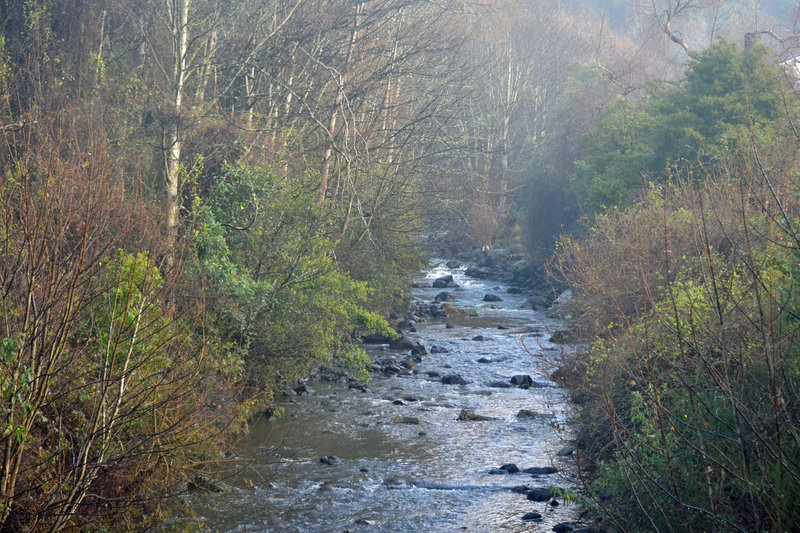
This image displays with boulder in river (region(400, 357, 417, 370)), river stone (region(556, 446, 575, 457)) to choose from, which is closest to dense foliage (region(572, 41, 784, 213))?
boulder in river (region(400, 357, 417, 370))

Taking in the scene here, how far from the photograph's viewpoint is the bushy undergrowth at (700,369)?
451 centimetres

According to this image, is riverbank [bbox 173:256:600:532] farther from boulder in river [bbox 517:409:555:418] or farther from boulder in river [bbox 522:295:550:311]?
boulder in river [bbox 522:295:550:311]

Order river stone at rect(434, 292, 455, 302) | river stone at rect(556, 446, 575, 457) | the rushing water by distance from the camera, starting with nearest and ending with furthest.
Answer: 1. the rushing water
2. river stone at rect(556, 446, 575, 457)
3. river stone at rect(434, 292, 455, 302)

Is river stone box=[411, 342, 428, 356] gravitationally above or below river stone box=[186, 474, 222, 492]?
above

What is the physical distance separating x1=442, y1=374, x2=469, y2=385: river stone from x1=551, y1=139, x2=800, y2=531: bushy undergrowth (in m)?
3.63

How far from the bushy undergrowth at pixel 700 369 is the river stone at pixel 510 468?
1.11 m

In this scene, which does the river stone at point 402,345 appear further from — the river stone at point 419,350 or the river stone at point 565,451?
the river stone at point 565,451

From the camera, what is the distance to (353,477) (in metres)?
11.2

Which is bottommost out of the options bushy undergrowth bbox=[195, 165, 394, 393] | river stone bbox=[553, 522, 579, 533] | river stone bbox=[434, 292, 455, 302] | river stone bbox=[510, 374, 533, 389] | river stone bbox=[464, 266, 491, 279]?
river stone bbox=[553, 522, 579, 533]

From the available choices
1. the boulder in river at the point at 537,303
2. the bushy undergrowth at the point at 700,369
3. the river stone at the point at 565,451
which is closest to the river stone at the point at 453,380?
the bushy undergrowth at the point at 700,369

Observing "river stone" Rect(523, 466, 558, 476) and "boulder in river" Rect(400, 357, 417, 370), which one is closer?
"river stone" Rect(523, 466, 558, 476)

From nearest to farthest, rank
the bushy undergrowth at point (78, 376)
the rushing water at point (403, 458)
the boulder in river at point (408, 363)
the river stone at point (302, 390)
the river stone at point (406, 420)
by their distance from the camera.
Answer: the bushy undergrowth at point (78, 376), the rushing water at point (403, 458), the river stone at point (406, 420), the river stone at point (302, 390), the boulder in river at point (408, 363)

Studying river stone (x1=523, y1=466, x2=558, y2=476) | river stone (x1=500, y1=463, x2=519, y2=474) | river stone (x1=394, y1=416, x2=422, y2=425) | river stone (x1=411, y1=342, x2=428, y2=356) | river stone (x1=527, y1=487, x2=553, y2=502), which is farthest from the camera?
river stone (x1=411, y1=342, x2=428, y2=356)

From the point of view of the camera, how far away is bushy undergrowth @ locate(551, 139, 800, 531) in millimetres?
4512
